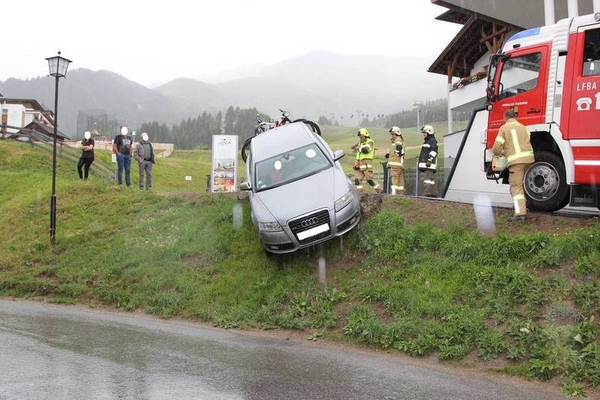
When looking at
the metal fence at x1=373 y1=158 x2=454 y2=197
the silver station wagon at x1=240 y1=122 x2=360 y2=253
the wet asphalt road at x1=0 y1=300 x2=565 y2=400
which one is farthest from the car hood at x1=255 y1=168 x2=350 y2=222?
the metal fence at x1=373 y1=158 x2=454 y2=197

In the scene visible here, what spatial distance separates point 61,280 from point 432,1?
62.3 ft

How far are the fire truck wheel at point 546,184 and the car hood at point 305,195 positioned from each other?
3.19 metres

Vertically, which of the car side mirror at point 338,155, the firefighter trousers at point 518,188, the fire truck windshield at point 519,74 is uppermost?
the fire truck windshield at point 519,74

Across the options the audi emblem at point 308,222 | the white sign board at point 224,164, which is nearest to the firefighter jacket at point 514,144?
the audi emblem at point 308,222

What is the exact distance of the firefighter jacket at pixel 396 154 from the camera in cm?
1373

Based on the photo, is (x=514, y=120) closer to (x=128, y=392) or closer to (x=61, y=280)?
(x=128, y=392)

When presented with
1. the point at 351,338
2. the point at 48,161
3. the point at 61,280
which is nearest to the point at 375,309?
the point at 351,338

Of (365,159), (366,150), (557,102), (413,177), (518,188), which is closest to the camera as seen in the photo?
(518,188)

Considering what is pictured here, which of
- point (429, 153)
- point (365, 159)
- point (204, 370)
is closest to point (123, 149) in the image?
point (365, 159)

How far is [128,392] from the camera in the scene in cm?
546

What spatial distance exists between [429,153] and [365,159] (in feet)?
5.16

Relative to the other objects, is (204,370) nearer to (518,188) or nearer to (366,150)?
(518,188)

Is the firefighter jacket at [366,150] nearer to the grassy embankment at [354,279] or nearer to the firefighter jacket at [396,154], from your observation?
the firefighter jacket at [396,154]

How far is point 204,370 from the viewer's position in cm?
637
